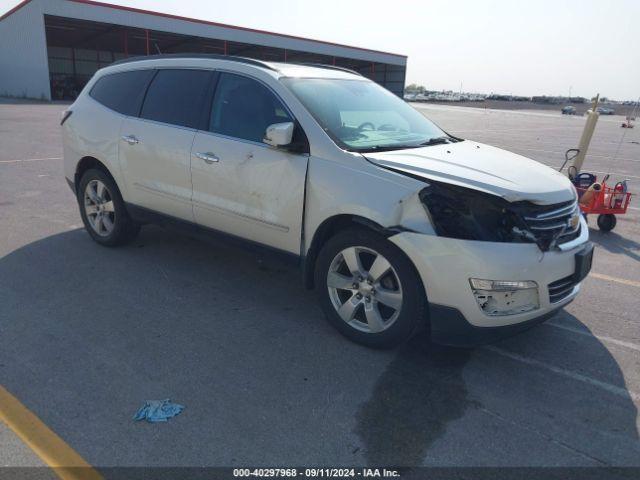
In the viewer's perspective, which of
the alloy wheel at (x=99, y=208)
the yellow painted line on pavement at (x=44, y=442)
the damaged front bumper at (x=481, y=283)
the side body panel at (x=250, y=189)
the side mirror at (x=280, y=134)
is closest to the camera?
the yellow painted line on pavement at (x=44, y=442)

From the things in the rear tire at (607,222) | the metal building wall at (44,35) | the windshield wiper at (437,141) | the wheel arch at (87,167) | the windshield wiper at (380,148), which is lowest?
the rear tire at (607,222)

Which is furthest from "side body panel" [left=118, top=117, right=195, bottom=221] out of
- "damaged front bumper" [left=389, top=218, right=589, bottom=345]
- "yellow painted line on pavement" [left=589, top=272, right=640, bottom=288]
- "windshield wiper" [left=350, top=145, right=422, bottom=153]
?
"yellow painted line on pavement" [left=589, top=272, right=640, bottom=288]

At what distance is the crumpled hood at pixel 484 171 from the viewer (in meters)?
3.18

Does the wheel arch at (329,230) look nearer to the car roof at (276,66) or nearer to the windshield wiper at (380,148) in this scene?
the windshield wiper at (380,148)

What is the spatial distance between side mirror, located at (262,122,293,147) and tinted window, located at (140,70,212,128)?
1.04 m

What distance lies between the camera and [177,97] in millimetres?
4660

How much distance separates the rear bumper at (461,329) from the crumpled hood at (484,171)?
2.51 feet

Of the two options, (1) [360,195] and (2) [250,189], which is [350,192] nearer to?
(1) [360,195]

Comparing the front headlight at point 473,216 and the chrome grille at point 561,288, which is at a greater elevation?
the front headlight at point 473,216

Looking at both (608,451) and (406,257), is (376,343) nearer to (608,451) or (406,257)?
(406,257)

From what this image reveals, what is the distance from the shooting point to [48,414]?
2787 millimetres

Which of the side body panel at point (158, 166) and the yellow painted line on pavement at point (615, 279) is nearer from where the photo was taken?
the side body panel at point (158, 166)

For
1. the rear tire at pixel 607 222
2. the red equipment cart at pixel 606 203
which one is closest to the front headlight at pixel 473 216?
the red equipment cart at pixel 606 203

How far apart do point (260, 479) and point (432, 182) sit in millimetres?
1920
